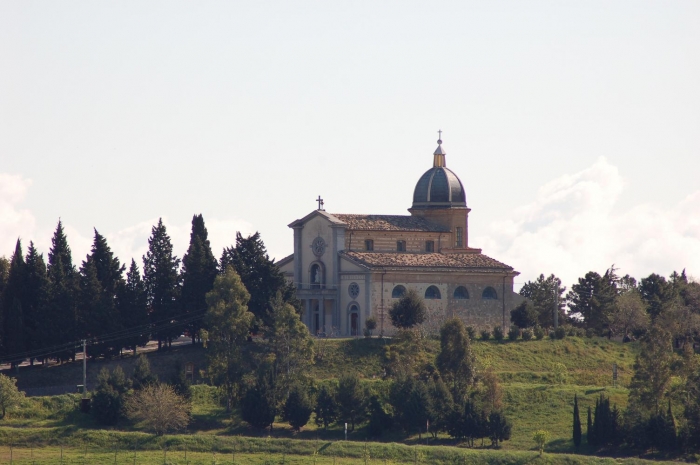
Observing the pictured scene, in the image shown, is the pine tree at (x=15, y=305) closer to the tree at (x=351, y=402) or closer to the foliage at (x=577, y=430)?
the tree at (x=351, y=402)

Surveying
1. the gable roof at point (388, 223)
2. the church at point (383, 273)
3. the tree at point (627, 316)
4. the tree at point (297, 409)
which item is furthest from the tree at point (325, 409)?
the tree at point (627, 316)

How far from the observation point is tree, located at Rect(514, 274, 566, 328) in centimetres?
10538

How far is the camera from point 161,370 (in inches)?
3497

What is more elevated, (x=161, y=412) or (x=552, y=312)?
(x=552, y=312)

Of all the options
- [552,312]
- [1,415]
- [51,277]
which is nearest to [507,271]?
[552,312]

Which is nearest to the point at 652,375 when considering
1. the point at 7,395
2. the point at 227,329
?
the point at 227,329

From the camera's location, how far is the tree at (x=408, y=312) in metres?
93.2

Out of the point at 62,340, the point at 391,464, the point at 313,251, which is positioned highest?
the point at 313,251

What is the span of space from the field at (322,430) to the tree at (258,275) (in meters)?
4.02

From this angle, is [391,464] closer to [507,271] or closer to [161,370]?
[161,370]

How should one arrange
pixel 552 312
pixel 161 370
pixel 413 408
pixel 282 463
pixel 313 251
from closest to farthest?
pixel 282 463 → pixel 413 408 → pixel 161 370 → pixel 313 251 → pixel 552 312

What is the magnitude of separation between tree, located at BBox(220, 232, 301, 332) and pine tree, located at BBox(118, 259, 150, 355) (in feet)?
17.2

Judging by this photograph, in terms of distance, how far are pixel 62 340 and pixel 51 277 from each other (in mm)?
4482

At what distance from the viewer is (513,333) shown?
9600 centimetres
